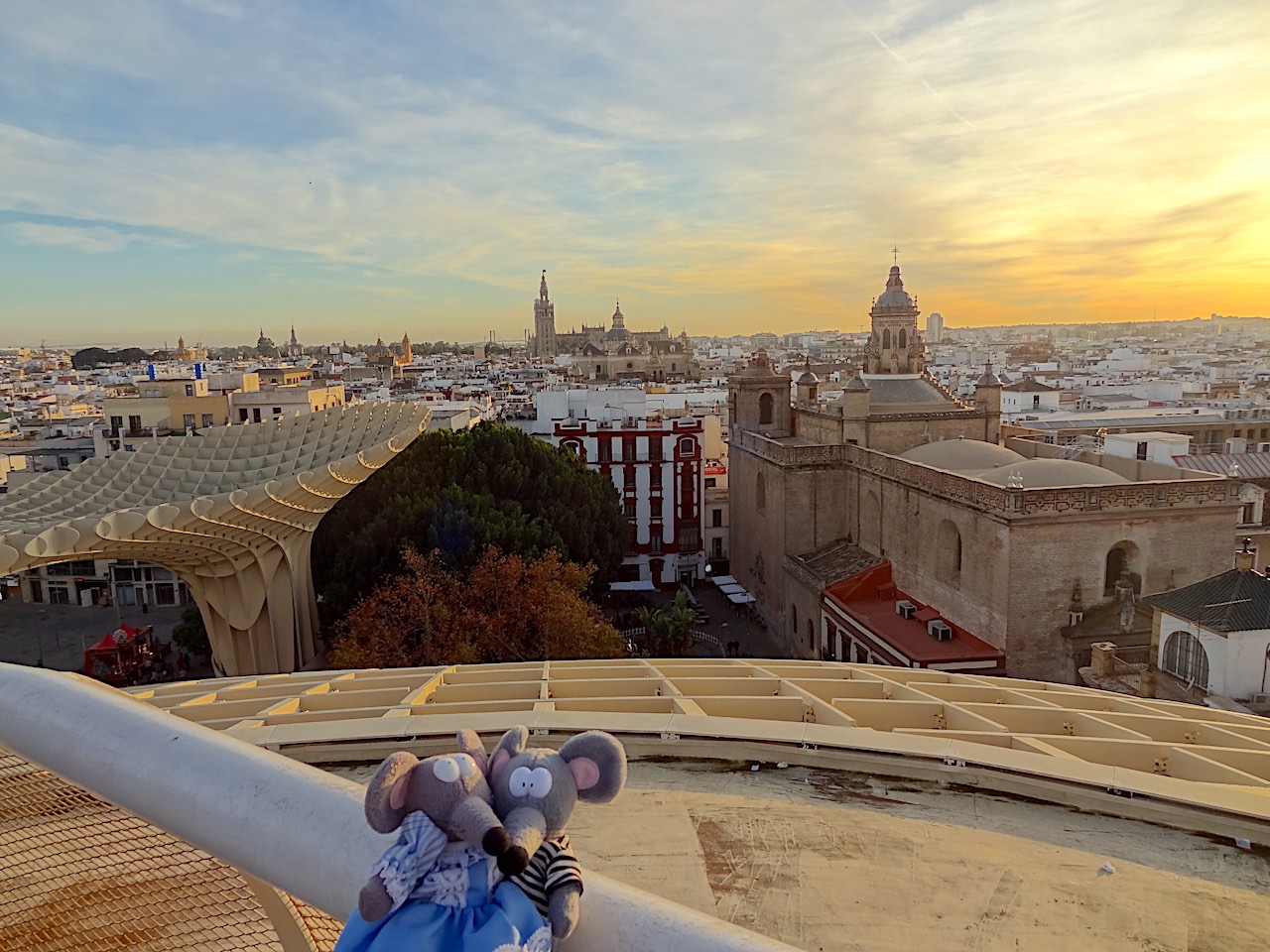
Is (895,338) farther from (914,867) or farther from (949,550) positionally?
(914,867)

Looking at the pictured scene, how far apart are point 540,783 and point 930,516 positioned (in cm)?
2500

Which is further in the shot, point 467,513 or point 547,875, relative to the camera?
point 467,513

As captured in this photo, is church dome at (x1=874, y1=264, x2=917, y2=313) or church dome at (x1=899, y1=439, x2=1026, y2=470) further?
church dome at (x1=874, y1=264, x2=917, y2=313)

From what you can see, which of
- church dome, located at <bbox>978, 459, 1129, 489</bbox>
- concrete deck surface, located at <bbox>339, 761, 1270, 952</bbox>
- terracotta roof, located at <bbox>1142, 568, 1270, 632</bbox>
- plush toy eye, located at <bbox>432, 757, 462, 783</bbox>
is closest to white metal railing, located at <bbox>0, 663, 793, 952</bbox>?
plush toy eye, located at <bbox>432, 757, 462, 783</bbox>

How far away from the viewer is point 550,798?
2457 millimetres

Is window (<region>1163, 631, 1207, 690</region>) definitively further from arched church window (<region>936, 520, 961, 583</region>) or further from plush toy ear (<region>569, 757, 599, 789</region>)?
plush toy ear (<region>569, 757, 599, 789</region>)

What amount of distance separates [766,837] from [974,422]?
29.8 m

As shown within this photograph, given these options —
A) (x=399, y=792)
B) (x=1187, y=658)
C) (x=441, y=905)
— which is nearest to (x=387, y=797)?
(x=399, y=792)

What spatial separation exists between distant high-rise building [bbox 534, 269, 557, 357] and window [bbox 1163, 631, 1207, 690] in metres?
156

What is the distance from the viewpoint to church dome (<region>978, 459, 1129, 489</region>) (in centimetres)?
2491

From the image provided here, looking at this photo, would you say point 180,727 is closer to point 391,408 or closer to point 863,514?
point 391,408

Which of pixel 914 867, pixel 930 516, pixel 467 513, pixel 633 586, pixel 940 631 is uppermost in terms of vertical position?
pixel 914 867

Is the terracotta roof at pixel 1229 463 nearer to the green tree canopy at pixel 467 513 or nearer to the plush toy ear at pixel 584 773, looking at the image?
the green tree canopy at pixel 467 513

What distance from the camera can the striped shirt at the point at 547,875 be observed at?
2250mm
